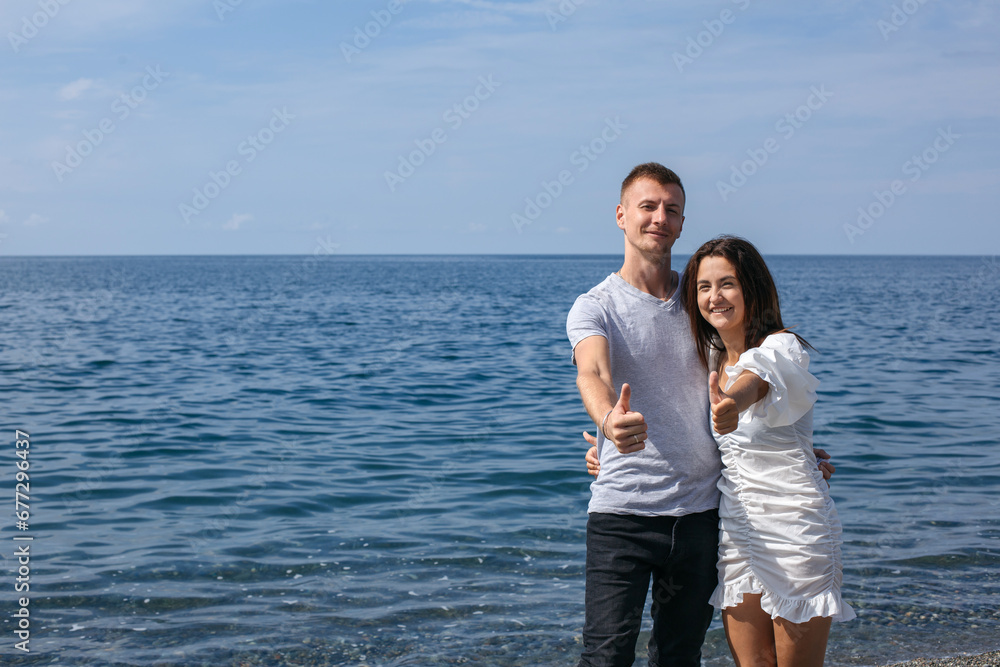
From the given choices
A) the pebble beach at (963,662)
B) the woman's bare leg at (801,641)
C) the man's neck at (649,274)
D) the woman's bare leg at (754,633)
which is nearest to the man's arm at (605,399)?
the man's neck at (649,274)

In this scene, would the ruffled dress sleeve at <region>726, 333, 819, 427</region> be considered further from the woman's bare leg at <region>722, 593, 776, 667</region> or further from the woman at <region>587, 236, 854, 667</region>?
the woman's bare leg at <region>722, 593, 776, 667</region>

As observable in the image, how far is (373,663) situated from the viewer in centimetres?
561

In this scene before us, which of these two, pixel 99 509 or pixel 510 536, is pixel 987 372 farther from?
pixel 99 509

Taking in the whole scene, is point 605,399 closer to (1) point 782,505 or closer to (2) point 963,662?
(1) point 782,505

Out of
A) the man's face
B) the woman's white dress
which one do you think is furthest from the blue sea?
the man's face

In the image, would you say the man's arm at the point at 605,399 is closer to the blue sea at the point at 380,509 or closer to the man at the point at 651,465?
the man at the point at 651,465

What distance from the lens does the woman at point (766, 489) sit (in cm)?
312

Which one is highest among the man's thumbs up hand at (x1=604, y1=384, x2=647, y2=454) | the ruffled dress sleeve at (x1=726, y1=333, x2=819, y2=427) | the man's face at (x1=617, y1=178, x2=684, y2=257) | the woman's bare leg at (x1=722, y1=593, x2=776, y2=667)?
the man's face at (x1=617, y1=178, x2=684, y2=257)

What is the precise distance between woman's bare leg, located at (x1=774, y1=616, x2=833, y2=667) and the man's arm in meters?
0.89

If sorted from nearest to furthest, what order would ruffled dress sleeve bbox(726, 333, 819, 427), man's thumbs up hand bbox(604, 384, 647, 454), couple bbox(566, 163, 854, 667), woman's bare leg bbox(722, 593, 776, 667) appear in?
man's thumbs up hand bbox(604, 384, 647, 454)
ruffled dress sleeve bbox(726, 333, 819, 427)
couple bbox(566, 163, 854, 667)
woman's bare leg bbox(722, 593, 776, 667)

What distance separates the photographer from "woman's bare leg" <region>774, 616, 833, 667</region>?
10.4 feet

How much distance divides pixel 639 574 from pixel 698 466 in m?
0.50

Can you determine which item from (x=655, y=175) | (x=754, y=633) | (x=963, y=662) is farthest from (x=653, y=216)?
(x=963, y=662)

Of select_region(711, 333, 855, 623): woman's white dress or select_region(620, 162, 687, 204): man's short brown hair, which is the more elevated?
select_region(620, 162, 687, 204): man's short brown hair
